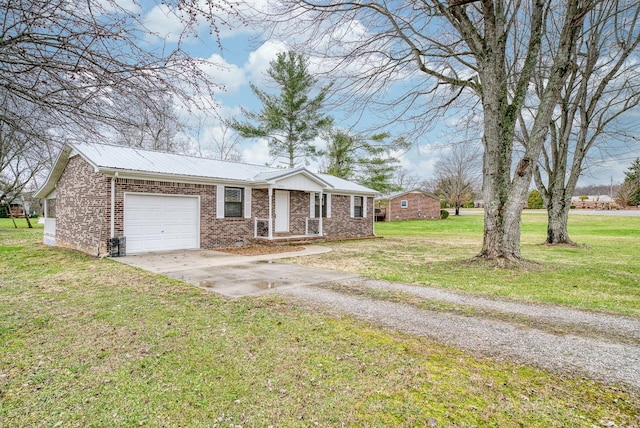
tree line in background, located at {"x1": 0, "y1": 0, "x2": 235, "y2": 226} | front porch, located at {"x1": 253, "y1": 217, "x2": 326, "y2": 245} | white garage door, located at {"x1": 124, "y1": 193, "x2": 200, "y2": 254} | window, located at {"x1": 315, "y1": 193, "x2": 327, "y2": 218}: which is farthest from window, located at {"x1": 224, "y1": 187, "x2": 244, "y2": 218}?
tree line in background, located at {"x1": 0, "y1": 0, "x2": 235, "y2": 226}

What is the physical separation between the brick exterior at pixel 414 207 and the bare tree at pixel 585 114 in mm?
21383

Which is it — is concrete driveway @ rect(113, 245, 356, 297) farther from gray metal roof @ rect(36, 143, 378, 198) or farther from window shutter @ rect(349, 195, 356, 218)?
window shutter @ rect(349, 195, 356, 218)

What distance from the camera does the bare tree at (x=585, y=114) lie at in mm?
13273

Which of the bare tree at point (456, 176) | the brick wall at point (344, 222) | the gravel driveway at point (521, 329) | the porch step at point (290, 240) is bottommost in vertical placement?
the gravel driveway at point (521, 329)

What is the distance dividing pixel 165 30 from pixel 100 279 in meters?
6.02

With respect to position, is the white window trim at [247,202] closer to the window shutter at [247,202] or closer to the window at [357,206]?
the window shutter at [247,202]

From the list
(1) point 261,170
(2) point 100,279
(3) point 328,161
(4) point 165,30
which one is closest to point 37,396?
(4) point 165,30

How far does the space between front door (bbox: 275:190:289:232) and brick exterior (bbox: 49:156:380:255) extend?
0.26 meters

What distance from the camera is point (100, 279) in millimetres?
7508

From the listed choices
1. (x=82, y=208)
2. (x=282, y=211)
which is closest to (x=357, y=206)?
(x=282, y=211)

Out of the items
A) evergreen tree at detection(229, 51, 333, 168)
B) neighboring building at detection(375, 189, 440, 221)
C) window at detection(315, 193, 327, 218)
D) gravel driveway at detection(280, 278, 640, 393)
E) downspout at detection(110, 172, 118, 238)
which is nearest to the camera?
gravel driveway at detection(280, 278, 640, 393)

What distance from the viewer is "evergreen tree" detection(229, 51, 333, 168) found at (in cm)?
2444

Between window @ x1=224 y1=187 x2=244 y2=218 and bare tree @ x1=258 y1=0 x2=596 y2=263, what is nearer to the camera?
bare tree @ x1=258 y1=0 x2=596 y2=263

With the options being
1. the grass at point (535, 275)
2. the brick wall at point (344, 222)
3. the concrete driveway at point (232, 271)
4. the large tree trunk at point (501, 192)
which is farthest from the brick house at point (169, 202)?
the large tree trunk at point (501, 192)
